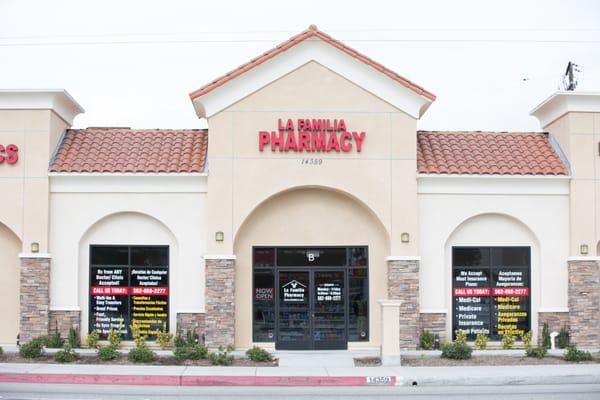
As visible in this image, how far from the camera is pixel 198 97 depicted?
793 inches

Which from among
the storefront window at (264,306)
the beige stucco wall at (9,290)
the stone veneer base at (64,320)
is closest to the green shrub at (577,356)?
the storefront window at (264,306)

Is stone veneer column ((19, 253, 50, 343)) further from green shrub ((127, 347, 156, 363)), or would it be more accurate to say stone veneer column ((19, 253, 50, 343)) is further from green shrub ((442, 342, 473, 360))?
green shrub ((442, 342, 473, 360))

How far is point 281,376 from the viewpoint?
16594 mm

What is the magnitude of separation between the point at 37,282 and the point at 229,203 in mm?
5393

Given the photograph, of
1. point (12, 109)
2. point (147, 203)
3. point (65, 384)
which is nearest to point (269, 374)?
point (65, 384)

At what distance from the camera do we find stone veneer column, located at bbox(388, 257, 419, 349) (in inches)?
787

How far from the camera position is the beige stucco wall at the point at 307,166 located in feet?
66.5

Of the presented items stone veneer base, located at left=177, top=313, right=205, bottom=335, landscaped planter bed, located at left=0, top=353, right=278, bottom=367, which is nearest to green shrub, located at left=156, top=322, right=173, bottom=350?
stone veneer base, located at left=177, top=313, right=205, bottom=335

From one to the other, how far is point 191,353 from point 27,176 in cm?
664

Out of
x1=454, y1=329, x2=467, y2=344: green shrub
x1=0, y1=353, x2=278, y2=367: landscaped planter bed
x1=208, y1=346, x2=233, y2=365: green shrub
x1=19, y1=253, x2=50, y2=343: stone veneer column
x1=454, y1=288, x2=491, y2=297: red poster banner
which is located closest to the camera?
x1=208, y1=346, x2=233, y2=365: green shrub

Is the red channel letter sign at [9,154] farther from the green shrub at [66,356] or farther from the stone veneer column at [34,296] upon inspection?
the green shrub at [66,356]

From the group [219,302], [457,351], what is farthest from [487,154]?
[219,302]

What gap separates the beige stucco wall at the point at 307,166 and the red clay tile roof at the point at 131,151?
1.11 meters

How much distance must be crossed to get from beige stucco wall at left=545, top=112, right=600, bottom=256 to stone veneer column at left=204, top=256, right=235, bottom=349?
30.0 ft
